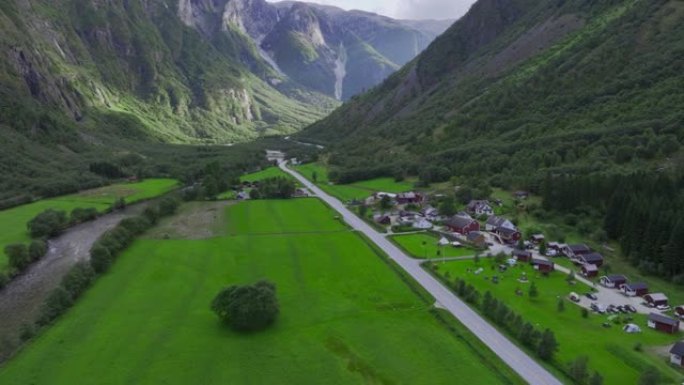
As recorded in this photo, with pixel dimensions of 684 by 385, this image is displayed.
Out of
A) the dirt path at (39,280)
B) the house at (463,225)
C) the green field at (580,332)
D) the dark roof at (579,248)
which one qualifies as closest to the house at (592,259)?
the dark roof at (579,248)

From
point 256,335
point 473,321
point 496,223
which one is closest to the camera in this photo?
point 256,335

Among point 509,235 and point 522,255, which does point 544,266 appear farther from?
point 509,235

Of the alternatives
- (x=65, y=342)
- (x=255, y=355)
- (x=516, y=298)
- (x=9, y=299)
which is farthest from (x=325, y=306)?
(x=9, y=299)

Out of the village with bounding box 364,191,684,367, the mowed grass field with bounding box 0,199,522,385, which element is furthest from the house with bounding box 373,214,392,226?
the mowed grass field with bounding box 0,199,522,385

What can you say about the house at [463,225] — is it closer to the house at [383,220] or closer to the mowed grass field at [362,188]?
the house at [383,220]

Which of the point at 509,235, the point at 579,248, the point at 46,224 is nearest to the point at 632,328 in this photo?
the point at 579,248

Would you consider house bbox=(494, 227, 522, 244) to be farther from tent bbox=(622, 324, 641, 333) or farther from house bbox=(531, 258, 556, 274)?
tent bbox=(622, 324, 641, 333)

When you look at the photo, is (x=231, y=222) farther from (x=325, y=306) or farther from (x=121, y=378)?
(x=121, y=378)
